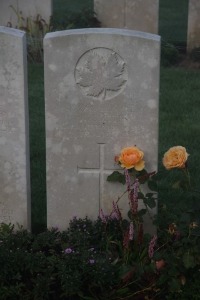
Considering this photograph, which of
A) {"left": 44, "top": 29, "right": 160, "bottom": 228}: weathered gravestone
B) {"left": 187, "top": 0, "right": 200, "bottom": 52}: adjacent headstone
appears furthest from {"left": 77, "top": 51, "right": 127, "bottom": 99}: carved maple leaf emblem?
{"left": 187, "top": 0, "right": 200, "bottom": 52}: adjacent headstone

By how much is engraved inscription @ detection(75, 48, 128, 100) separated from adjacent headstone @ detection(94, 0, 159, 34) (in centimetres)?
619

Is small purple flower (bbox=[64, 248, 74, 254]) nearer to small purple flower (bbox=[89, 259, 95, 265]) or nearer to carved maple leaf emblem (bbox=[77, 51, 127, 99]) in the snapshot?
small purple flower (bbox=[89, 259, 95, 265])

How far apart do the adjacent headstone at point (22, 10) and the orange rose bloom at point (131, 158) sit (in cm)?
648

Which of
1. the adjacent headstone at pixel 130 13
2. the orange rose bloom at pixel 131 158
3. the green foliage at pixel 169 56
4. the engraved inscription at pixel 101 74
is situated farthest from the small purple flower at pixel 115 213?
the adjacent headstone at pixel 130 13

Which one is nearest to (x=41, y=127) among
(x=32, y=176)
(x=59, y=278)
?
(x=32, y=176)

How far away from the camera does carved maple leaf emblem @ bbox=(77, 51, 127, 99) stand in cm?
476

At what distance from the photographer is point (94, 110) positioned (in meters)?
4.87

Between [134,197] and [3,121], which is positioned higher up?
[3,121]

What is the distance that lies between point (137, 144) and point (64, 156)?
47 centimetres

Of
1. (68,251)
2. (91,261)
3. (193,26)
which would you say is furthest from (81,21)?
(91,261)

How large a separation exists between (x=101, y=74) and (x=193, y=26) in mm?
6387

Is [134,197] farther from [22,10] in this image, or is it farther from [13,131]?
[22,10]

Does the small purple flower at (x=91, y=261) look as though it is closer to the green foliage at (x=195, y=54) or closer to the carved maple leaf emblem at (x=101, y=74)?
the carved maple leaf emblem at (x=101, y=74)

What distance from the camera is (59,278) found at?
462 cm
